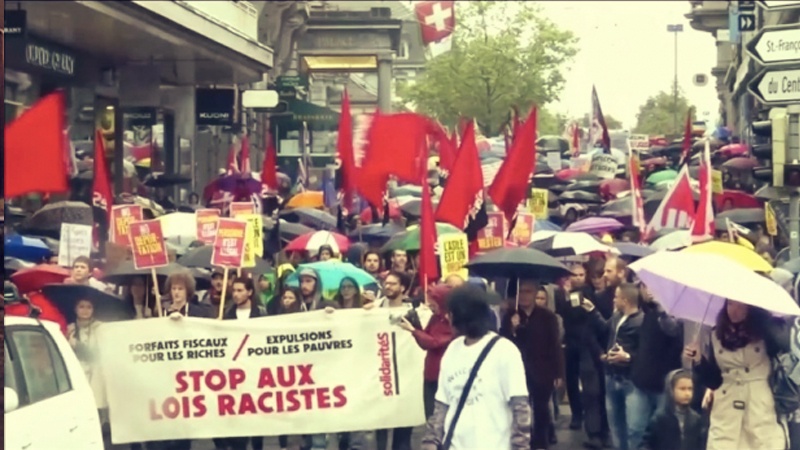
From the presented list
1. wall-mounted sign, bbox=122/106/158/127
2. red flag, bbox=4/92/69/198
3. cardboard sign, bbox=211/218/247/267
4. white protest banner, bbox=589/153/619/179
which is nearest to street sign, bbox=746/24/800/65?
cardboard sign, bbox=211/218/247/267

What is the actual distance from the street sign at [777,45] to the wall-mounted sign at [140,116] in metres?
25.1

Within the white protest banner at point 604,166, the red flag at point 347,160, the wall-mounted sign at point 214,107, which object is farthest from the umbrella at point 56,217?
the wall-mounted sign at point 214,107

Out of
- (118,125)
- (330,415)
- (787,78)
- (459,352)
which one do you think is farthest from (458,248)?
(118,125)

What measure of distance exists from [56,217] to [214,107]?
21.9 m

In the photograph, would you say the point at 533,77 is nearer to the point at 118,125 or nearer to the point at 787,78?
the point at 118,125

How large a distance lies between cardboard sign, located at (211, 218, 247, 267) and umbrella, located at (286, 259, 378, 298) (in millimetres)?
721

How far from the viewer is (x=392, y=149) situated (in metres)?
18.6

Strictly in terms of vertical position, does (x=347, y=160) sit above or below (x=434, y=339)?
above

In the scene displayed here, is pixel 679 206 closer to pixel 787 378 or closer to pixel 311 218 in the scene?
pixel 311 218

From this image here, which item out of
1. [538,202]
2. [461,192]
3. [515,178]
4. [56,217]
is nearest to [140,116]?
[538,202]

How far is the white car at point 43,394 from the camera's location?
748 centimetres

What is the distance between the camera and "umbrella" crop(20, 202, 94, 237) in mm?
18250

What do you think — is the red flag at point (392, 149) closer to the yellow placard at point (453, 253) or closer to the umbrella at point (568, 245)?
the umbrella at point (568, 245)

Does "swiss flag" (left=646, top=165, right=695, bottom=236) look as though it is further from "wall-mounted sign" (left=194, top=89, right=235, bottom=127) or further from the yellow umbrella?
"wall-mounted sign" (left=194, top=89, right=235, bottom=127)
